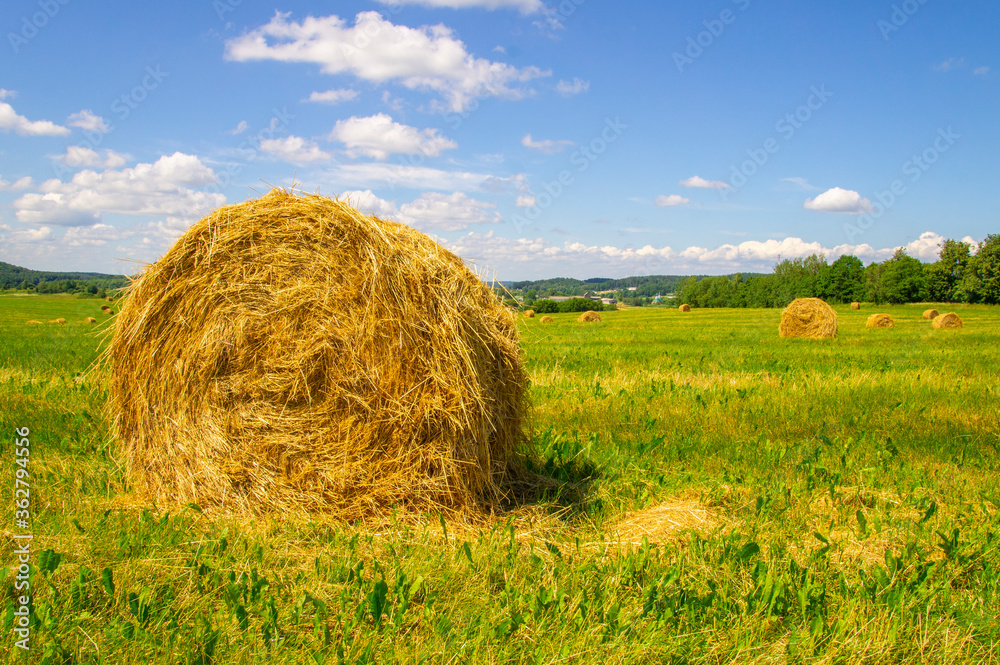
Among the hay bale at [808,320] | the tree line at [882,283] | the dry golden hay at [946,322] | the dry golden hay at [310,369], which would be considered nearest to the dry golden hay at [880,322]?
the dry golden hay at [946,322]

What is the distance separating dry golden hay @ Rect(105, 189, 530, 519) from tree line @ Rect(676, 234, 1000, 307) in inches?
2881

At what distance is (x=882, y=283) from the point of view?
7088 cm

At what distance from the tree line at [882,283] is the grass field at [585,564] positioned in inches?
2787

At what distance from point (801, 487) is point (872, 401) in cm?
440

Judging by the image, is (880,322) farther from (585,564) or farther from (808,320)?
(585,564)

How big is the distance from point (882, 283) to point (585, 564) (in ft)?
266

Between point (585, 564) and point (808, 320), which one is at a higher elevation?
point (808, 320)

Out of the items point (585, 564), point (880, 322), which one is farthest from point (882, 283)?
point (585, 564)

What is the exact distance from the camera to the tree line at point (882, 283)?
203ft

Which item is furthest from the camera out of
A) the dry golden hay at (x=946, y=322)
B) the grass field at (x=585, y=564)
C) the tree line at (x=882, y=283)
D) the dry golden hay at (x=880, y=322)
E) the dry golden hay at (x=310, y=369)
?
the tree line at (x=882, y=283)

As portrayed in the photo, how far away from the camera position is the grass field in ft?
9.13

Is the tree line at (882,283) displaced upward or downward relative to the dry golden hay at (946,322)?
upward

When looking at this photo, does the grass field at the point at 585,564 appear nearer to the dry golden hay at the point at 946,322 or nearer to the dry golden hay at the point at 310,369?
the dry golden hay at the point at 310,369

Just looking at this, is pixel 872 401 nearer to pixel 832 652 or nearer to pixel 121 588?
pixel 832 652
